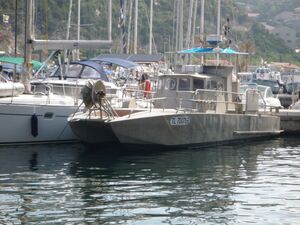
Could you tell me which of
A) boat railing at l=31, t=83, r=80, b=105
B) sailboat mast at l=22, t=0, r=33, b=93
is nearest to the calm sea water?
boat railing at l=31, t=83, r=80, b=105

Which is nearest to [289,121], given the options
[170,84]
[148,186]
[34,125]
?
[170,84]

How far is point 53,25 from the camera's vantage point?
275 ft

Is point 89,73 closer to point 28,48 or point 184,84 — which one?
point 28,48

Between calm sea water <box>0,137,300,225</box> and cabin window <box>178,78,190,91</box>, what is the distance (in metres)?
2.24

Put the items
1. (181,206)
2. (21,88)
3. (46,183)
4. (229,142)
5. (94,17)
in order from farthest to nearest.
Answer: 1. (94,17)
2. (229,142)
3. (21,88)
4. (46,183)
5. (181,206)

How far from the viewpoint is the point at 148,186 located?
17922 millimetres

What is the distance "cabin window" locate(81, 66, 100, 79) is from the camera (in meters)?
29.2

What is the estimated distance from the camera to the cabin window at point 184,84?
26222mm

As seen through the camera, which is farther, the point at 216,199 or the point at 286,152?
the point at 286,152

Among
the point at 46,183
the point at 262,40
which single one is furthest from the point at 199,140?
the point at 262,40

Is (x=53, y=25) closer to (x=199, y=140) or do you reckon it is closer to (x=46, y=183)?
(x=199, y=140)

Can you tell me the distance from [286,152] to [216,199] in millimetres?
9614

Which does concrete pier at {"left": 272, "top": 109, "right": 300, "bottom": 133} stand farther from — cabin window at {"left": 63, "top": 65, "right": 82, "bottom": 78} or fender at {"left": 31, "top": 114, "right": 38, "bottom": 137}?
fender at {"left": 31, "top": 114, "right": 38, "bottom": 137}

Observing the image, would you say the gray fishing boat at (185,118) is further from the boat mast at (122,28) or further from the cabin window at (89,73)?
the boat mast at (122,28)
